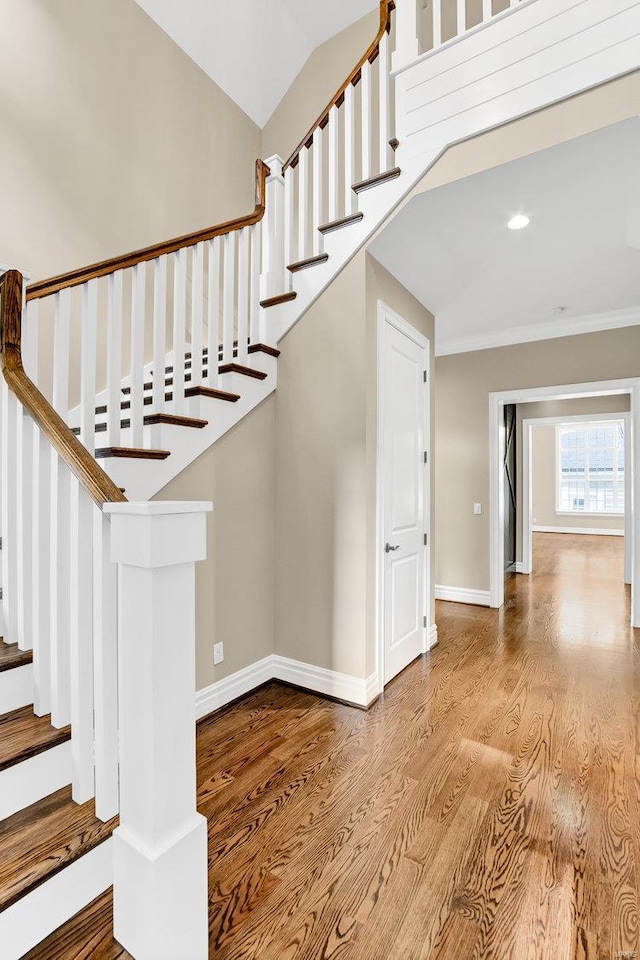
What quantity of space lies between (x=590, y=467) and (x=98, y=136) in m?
11.0

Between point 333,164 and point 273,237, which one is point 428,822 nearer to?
point 273,237

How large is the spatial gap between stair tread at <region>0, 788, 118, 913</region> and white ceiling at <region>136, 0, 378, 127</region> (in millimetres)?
4610

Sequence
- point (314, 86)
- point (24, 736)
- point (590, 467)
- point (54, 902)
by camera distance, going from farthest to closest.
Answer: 1. point (590, 467)
2. point (314, 86)
3. point (24, 736)
4. point (54, 902)

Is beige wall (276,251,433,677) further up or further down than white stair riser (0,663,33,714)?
further up

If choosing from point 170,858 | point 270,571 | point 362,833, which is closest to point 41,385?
point 270,571

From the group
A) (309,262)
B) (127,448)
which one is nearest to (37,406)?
(127,448)

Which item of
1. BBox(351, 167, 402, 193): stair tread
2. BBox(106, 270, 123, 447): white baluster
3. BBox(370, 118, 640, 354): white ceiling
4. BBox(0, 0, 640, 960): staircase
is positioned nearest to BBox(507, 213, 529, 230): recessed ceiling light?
BBox(370, 118, 640, 354): white ceiling

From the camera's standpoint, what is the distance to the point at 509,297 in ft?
12.2

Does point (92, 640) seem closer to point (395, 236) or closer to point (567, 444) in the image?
point (395, 236)

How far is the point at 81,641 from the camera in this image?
124 cm

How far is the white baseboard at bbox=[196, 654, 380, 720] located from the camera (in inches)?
96.0

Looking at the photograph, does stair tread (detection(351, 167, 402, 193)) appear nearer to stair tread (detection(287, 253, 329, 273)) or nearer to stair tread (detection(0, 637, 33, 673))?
stair tread (detection(287, 253, 329, 273))

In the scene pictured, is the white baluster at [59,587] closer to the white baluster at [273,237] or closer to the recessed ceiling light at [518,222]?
the white baluster at [273,237]

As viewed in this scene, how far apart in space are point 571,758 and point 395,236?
2729 millimetres
